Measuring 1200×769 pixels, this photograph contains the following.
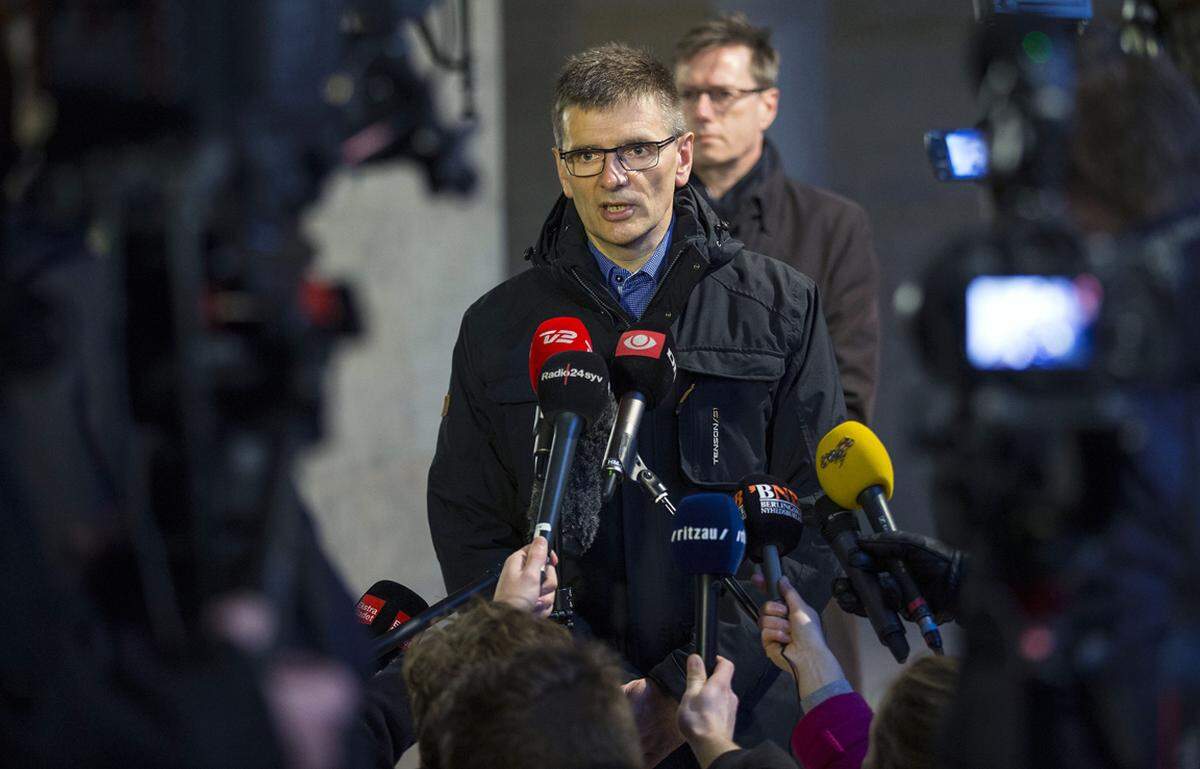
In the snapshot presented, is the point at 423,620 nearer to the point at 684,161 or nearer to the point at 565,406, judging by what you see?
the point at 565,406

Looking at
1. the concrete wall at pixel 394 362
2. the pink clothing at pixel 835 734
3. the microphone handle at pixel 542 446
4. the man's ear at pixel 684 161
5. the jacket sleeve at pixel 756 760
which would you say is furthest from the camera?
the concrete wall at pixel 394 362

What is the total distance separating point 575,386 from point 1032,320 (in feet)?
3.79

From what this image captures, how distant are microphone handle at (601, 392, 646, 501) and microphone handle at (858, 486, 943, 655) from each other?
0.38 metres

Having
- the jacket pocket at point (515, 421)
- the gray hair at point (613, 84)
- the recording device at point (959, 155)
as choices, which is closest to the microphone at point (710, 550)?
the jacket pocket at point (515, 421)

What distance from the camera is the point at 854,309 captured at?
12.3ft

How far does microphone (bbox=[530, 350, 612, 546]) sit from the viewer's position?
7.25ft

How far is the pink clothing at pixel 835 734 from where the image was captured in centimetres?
201

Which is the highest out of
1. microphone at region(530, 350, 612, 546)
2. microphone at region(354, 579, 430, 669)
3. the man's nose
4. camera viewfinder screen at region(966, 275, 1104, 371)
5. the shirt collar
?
the man's nose

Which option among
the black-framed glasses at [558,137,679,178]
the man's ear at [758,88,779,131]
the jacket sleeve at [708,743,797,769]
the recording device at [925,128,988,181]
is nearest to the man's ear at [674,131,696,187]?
the black-framed glasses at [558,137,679,178]

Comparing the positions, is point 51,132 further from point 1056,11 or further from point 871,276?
point 871,276

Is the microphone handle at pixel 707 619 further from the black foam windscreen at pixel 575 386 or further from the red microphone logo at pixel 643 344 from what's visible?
the red microphone logo at pixel 643 344

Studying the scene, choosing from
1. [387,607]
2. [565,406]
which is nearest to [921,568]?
[565,406]

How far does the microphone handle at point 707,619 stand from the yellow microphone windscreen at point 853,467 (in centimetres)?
25

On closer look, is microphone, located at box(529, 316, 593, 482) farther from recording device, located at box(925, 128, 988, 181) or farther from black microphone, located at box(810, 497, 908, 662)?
recording device, located at box(925, 128, 988, 181)
